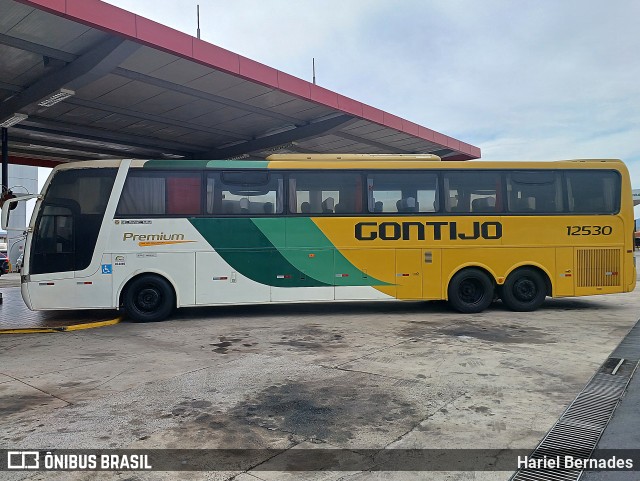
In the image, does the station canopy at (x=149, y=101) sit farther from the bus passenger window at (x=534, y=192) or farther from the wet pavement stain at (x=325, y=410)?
the wet pavement stain at (x=325, y=410)

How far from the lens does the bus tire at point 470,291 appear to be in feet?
33.4

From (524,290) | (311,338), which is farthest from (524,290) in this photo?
(311,338)

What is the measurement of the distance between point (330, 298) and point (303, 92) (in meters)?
5.54

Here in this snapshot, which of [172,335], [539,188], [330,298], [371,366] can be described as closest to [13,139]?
[172,335]

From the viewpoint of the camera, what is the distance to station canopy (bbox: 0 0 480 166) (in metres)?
8.55

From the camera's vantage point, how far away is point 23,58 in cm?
937

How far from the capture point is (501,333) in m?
7.85

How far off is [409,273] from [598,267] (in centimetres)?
432

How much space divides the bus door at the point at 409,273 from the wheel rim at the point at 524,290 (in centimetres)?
224

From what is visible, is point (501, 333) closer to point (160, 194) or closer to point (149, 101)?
point (160, 194)

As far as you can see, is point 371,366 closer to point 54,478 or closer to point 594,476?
point 594,476

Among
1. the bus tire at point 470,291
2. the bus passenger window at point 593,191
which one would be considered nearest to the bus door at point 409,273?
the bus tire at point 470,291

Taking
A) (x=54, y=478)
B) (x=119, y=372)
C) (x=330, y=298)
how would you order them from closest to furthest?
(x=54, y=478) → (x=119, y=372) → (x=330, y=298)

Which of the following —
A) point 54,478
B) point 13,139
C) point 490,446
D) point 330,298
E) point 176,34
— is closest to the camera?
point 54,478
